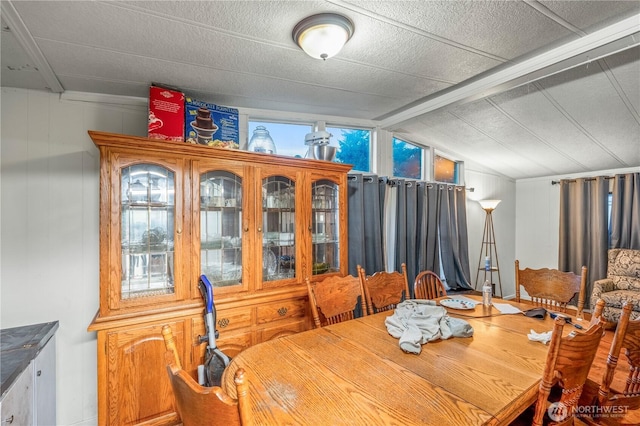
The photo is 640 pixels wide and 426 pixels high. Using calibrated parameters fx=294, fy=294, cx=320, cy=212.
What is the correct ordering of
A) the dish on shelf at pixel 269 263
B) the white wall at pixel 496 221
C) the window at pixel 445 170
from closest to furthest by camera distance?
the dish on shelf at pixel 269 263, the window at pixel 445 170, the white wall at pixel 496 221

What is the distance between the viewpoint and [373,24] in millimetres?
1506

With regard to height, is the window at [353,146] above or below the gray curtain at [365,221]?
above

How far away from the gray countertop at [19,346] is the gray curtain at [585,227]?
6025 mm

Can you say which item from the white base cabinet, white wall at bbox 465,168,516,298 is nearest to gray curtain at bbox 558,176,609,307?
white wall at bbox 465,168,516,298

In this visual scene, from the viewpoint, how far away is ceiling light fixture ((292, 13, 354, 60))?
1432 mm

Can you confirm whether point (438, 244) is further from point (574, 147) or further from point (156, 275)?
point (156, 275)

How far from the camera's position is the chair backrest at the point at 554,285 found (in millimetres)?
2115

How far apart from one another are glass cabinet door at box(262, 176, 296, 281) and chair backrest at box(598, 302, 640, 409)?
187 centimetres

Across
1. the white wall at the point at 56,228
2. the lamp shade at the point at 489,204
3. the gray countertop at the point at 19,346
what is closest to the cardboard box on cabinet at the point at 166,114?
the white wall at the point at 56,228

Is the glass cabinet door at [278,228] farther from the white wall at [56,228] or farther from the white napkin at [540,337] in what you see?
the white napkin at [540,337]

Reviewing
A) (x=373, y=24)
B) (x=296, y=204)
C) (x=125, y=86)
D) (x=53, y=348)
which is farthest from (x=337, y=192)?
(x=53, y=348)

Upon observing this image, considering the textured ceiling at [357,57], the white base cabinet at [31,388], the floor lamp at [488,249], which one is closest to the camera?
the white base cabinet at [31,388]

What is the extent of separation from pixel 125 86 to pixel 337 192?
175cm

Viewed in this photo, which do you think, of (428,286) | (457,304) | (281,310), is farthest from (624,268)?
(281,310)
